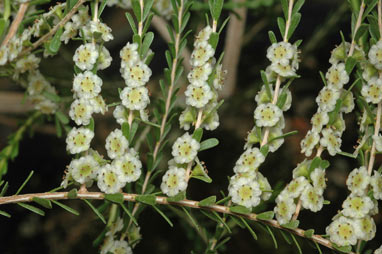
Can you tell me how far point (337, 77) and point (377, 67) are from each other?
42 mm

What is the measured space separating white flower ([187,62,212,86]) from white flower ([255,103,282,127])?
0.07 meters

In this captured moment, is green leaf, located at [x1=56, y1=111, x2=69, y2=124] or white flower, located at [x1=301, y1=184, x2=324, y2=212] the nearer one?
white flower, located at [x1=301, y1=184, x2=324, y2=212]

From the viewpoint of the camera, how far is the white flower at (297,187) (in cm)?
56

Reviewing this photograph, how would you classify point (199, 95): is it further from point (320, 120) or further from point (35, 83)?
point (35, 83)

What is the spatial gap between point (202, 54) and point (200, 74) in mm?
22

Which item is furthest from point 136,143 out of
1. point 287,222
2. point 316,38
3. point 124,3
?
point 316,38

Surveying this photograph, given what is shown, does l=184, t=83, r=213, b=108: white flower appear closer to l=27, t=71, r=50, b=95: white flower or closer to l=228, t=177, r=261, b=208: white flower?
l=228, t=177, r=261, b=208: white flower

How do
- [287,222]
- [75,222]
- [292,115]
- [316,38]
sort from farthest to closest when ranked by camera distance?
[292,115], [75,222], [316,38], [287,222]

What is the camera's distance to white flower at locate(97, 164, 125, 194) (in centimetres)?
56

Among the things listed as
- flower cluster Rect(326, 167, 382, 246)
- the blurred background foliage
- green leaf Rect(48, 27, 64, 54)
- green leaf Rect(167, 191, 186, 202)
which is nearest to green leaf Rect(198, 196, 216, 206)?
green leaf Rect(167, 191, 186, 202)

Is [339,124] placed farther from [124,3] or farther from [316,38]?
[316,38]

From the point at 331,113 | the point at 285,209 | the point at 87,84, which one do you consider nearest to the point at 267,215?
the point at 285,209

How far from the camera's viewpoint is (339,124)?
1.92 ft

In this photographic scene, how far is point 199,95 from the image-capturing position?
574mm
